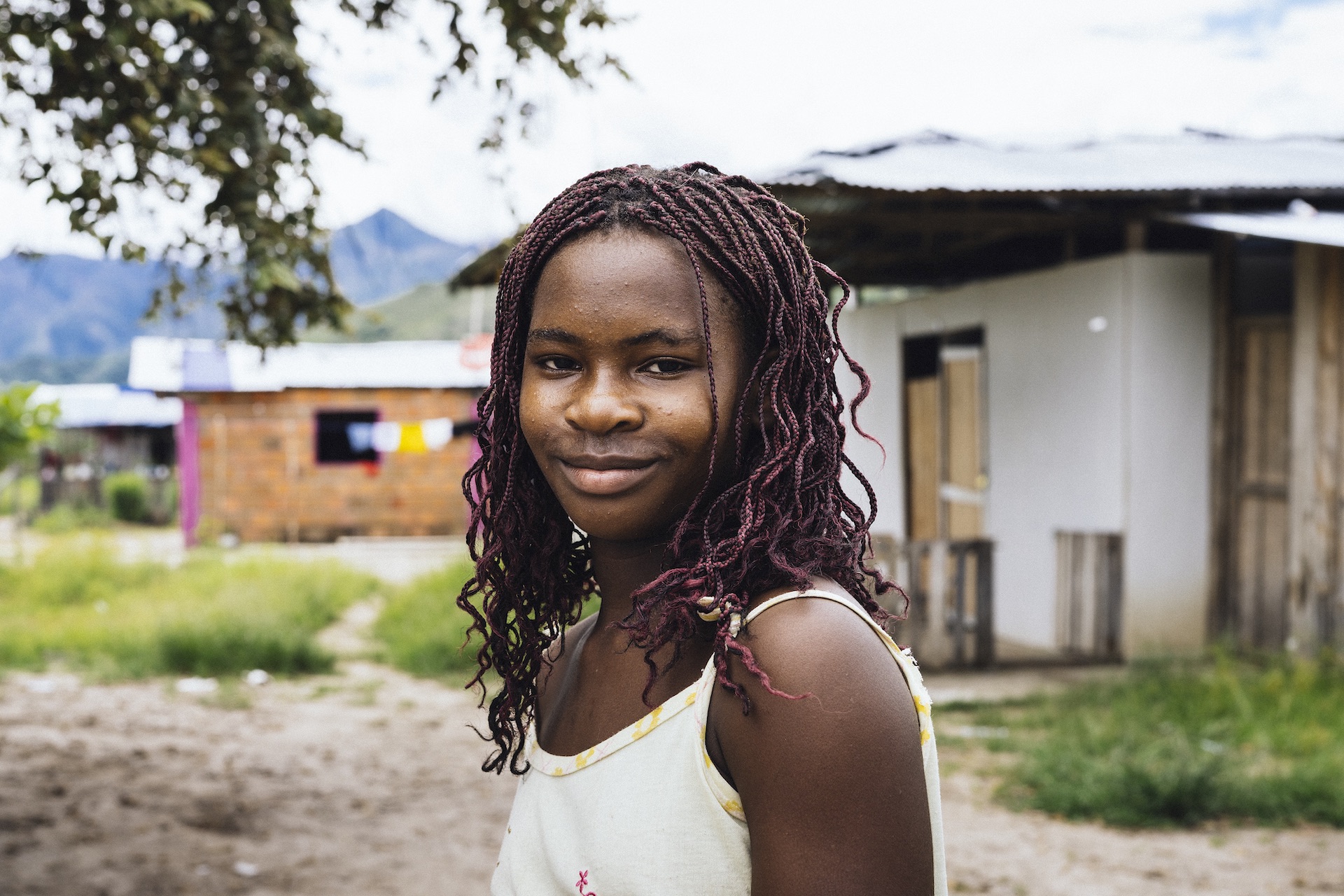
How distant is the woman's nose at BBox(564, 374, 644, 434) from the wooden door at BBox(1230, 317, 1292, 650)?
275 inches

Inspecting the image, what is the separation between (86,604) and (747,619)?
10.9m

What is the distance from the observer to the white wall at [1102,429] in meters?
7.42

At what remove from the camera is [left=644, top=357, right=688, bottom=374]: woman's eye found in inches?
45.6

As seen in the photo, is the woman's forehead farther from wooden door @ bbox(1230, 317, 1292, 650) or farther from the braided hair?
wooden door @ bbox(1230, 317, 1292, 650)

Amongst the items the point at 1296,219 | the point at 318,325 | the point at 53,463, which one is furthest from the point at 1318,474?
the point at 53,463

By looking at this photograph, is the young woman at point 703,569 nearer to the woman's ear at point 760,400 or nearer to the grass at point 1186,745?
the woman's ear at point 760,400

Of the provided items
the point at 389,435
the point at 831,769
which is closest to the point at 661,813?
the point at 831,769

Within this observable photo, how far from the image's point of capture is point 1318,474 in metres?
6.81

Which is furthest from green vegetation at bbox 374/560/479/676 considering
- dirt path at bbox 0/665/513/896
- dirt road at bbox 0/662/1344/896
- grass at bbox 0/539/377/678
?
dirt road at bbox 0/662/1344/896

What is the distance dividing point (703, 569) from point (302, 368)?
61.2 ft

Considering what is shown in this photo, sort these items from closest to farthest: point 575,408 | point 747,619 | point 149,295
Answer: point 747,619 < point 575,408 < point 149,295

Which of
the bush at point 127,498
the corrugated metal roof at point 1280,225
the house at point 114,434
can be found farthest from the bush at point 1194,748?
the house at point 114,434

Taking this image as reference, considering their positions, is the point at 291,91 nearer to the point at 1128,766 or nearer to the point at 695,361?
the point at 695,361

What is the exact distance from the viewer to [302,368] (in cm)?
1875
